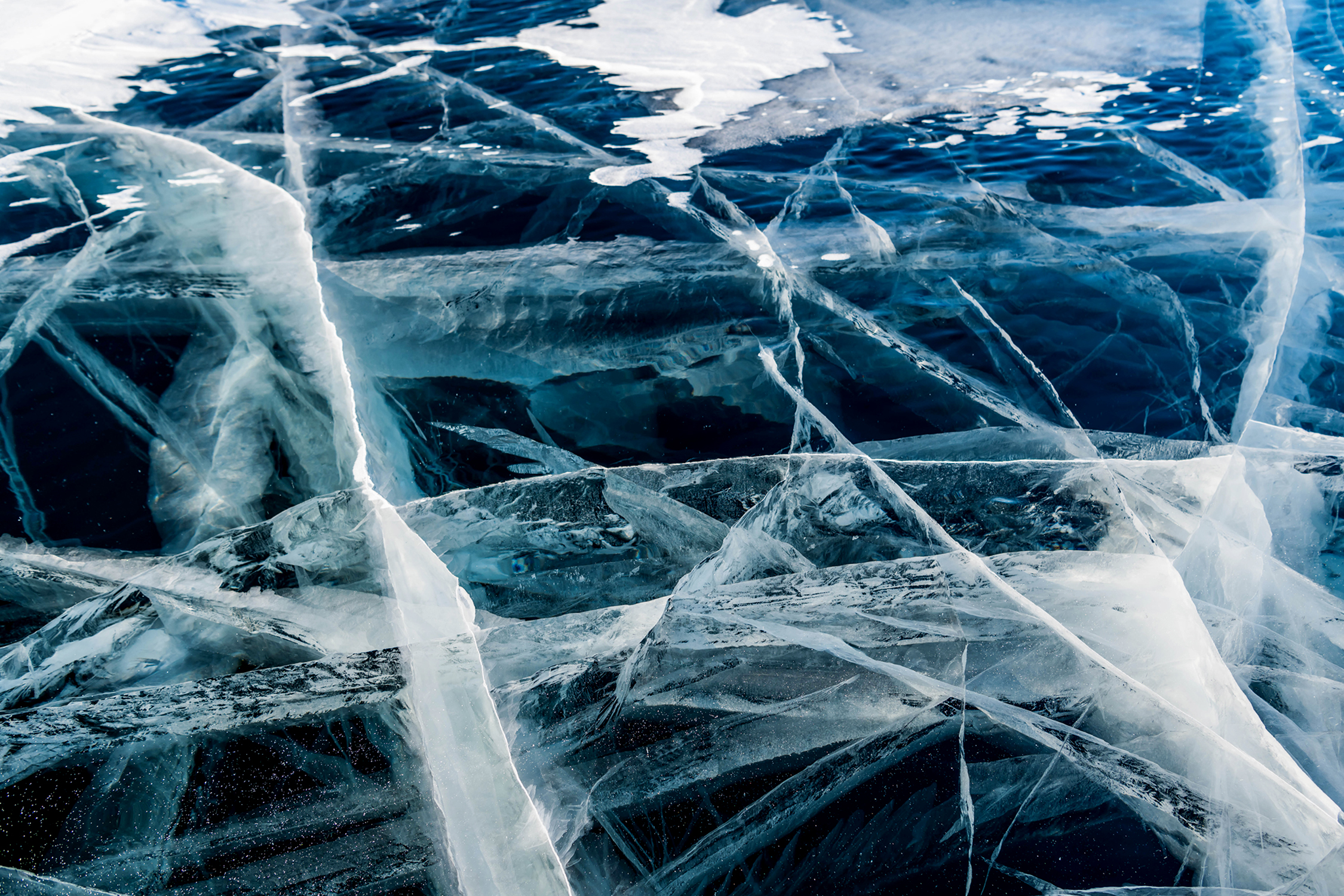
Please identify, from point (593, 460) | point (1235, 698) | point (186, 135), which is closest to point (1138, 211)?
point (1235, 698)

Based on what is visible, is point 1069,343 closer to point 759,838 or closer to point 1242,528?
point 1242,528

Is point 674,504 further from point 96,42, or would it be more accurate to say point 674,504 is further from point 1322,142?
point 96,42

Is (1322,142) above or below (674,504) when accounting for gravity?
above

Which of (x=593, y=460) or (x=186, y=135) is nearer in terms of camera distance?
(x=593, y=460)

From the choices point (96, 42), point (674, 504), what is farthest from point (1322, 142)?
point (96, 42)

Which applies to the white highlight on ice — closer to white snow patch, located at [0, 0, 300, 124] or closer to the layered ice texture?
the layered ice texture

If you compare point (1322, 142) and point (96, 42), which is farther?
point (96, 42)

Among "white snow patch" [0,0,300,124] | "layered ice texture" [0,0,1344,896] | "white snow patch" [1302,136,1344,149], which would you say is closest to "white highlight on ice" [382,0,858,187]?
"layered ice texture" [0,0,1344,896]

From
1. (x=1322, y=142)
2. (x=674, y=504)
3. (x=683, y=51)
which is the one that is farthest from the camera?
(x=683, y=51)
